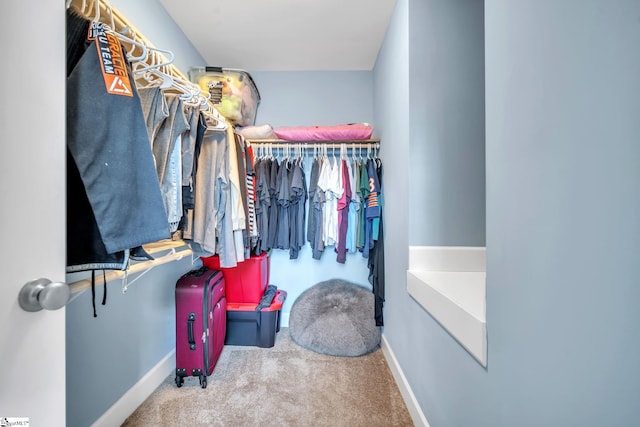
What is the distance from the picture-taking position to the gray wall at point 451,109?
4.37 ft

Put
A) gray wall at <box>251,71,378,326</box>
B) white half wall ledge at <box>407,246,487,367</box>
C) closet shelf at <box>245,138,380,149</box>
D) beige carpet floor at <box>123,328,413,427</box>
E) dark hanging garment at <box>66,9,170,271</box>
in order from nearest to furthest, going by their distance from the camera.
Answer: dark hanging garment at <box>66,9,170,271</box>
white half wall ledge at <box>407,246,487,367</box>
beige carpet floor at <box>123,328,413,427</box>
closet shelf at <box>245,138,380,149</box>
gray wall at <box>251,71,378,326</box>

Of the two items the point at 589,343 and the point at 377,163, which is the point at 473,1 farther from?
the point at 589,343

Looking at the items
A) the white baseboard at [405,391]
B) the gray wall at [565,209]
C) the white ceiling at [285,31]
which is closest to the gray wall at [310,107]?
the white ceiling at [285,31]

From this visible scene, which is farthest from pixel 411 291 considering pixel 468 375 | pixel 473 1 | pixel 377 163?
pixel 473 1

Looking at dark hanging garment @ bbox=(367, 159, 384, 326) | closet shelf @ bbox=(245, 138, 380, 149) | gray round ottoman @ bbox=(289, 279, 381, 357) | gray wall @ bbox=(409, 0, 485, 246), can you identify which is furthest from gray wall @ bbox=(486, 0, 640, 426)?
closet shelf @ bbox=(245, 138, 380, 149)

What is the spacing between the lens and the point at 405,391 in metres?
1.46

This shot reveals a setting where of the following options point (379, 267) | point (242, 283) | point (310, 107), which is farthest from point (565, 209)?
point (310, 107)

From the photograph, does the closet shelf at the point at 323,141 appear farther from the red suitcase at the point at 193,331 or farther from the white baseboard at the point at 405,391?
the white baseboard at the point at 405,391

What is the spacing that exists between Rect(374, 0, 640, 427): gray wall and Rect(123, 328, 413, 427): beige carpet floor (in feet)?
2.82

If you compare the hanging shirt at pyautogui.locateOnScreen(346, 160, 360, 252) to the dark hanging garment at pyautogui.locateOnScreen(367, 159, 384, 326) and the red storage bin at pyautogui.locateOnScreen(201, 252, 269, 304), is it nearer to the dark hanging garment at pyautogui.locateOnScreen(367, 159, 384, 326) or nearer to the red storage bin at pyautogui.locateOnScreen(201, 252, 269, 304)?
the dark hanging garment at pyautogui.locateOnScreen(367, 159, 384, 326)

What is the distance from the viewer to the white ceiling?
1.69m

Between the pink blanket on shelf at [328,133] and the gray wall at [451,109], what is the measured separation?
0.85 meters

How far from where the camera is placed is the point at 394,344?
175cm

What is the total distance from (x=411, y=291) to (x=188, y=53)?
8.13 feet
